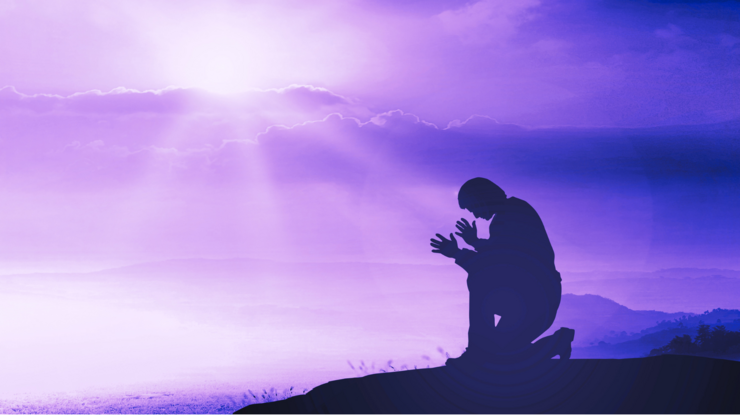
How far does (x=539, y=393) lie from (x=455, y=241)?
147 cm

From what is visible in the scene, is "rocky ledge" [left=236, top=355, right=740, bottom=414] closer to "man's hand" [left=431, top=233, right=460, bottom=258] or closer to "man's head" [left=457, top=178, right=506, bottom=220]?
"man's hand" [left=431, top=233, right=460, bottom=258]

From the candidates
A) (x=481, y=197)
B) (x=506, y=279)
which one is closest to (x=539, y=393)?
(x=506, y=279)

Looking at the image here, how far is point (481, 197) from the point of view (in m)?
4.93

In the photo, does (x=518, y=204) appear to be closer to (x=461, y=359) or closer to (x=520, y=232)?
(x=520, y=232)

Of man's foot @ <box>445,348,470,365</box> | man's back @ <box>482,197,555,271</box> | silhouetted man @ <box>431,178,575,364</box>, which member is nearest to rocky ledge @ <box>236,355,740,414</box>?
man's foot @ <box>445,348,470,365</box>

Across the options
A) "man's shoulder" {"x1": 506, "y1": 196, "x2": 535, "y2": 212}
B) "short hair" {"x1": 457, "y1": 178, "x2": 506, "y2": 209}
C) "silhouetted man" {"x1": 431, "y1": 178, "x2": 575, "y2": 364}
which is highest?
"short hair" {"x1": 457, "y1": 178, "x2": 506, "y2": 209}

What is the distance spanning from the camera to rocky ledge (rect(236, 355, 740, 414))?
476 centimetres

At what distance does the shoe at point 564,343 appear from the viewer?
4879 mm

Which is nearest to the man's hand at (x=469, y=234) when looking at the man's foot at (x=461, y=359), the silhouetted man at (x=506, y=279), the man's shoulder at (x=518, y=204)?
the silhouetted man at (x=506, y=279)

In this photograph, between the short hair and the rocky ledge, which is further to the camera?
the short hair

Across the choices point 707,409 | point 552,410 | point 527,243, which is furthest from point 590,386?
point 527,243

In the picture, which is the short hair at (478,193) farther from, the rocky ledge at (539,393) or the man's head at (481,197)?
the rocky ledge at (539,393)

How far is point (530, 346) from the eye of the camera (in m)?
4.91

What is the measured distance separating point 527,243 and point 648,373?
5.18 feet
